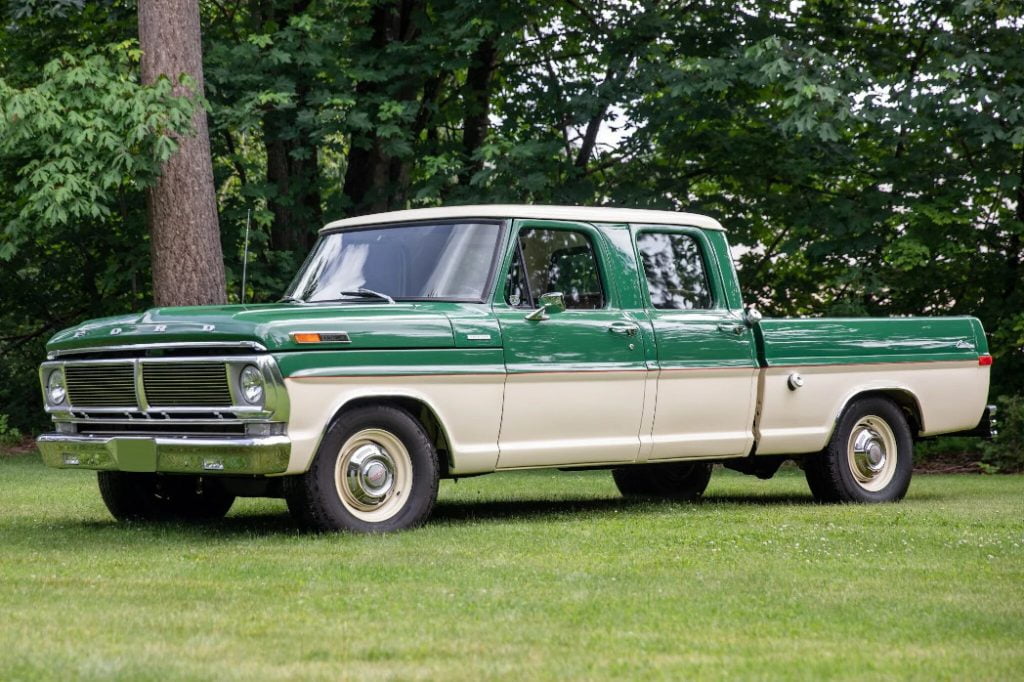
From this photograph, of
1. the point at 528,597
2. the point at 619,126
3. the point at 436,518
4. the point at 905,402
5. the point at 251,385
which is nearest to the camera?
the point at 528,597

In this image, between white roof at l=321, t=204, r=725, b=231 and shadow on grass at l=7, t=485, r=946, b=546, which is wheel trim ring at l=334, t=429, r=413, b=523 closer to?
shadow on grass at l=7, t=485, r=946, b=546

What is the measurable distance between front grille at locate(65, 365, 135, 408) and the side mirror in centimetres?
249

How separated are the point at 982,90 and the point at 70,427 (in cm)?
1190

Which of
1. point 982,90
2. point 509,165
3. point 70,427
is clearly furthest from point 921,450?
point 70,427

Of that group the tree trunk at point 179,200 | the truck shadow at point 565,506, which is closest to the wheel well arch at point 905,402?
the truck shadow at point 565,506

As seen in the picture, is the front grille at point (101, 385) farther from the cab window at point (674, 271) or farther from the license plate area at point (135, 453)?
the cab window at point (674, 271)

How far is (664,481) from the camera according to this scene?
1303cm

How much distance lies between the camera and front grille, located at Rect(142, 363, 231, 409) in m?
9.04

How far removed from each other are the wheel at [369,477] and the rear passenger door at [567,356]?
0.68m

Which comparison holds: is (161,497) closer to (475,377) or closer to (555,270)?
(475,377)

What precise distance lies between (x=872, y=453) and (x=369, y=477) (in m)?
4.63

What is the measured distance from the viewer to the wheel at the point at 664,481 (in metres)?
12.9

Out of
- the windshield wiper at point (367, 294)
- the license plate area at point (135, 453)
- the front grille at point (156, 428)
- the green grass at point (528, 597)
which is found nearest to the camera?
the green grass at point (528, 597)

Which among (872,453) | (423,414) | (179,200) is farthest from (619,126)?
(423,414)
